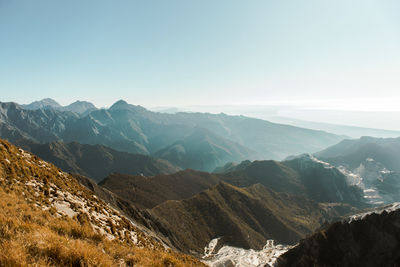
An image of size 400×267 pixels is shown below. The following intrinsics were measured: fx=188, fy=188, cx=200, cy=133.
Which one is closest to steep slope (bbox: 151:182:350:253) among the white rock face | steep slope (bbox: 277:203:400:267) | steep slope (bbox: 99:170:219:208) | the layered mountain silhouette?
the layered mountain silhouette

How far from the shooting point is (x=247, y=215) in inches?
4924

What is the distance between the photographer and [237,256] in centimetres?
8712

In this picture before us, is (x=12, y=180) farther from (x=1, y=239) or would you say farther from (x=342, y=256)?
(x=342, y=256)

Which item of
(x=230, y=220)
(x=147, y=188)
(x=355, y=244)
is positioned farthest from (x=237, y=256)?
(x=147, y=188)

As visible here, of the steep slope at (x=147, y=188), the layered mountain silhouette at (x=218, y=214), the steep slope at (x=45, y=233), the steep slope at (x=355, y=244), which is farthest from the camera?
the steep slope at (x=147, y=188)

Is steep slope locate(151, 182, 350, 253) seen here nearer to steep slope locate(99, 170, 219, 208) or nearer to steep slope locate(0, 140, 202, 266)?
steep slope locate(99, 170, 219, 208)

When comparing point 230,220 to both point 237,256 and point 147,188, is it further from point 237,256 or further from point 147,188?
point 147,188

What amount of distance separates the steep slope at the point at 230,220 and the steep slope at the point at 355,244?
49.7 metres

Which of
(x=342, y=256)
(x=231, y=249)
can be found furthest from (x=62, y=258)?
(x=231, y=249)

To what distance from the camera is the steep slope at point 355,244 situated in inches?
1542

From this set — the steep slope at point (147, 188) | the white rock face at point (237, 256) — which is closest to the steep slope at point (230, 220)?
the white rock face at point (237, 256)

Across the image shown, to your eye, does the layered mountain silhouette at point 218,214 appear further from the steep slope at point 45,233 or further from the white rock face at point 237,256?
the steep slope at point 45,233

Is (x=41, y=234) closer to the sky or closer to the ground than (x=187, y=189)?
closer to the sky

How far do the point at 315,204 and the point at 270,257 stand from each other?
12410 centimetres
